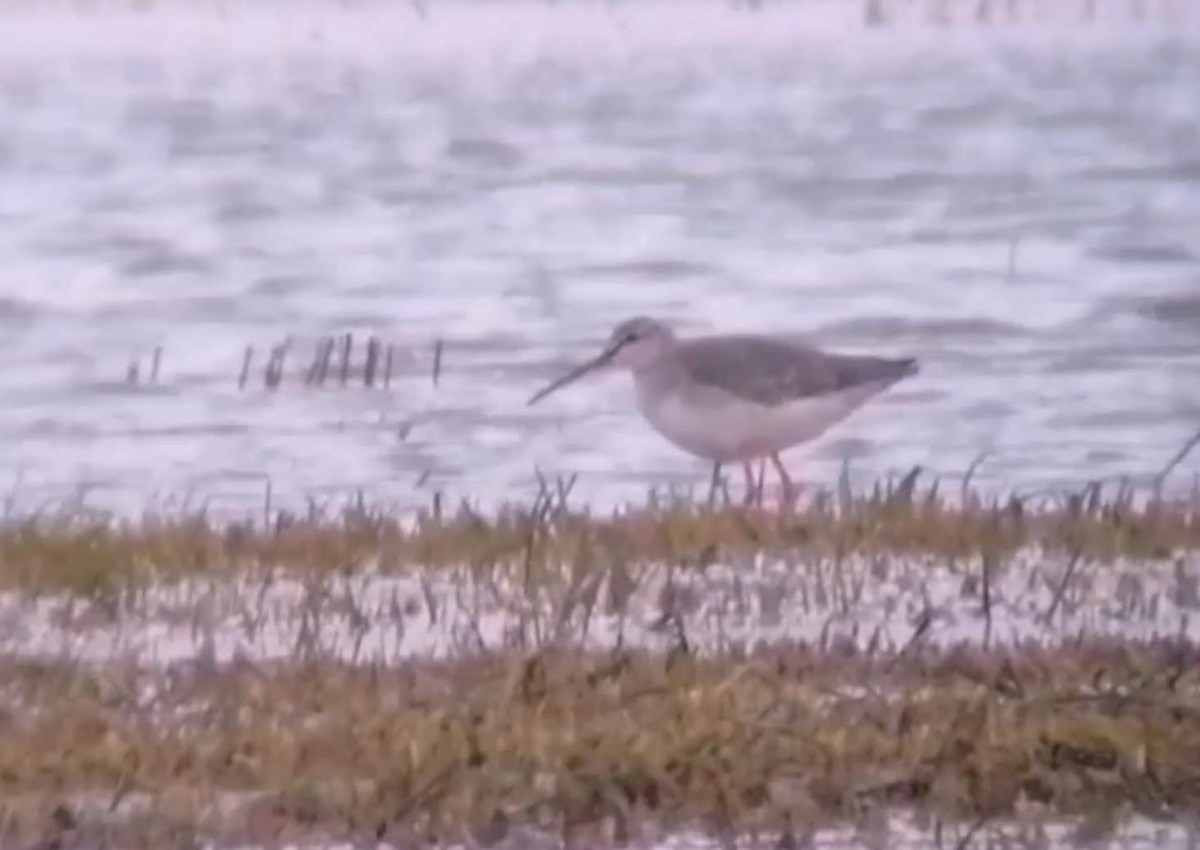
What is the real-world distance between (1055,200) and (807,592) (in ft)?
57.1

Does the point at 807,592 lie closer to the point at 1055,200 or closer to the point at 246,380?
the point at 246,380

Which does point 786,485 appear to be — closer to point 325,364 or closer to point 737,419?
point 737,419

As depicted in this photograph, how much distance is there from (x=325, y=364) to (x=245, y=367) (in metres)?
0.58

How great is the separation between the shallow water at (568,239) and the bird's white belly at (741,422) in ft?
6.82

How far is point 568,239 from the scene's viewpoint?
78.4 ft

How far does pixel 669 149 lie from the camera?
96.4ft

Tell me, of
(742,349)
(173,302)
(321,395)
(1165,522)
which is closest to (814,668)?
(1165,522)

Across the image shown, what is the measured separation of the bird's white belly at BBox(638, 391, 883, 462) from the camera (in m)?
11.7

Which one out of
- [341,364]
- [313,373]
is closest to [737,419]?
[313,373]

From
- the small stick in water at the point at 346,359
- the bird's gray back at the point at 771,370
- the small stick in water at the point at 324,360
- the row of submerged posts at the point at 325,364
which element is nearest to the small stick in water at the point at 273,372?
the row of submerged posts at the point at 325,364

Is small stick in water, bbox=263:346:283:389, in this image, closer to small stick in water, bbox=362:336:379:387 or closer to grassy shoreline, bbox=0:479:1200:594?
small stick in water, bbox=362:336:379:387

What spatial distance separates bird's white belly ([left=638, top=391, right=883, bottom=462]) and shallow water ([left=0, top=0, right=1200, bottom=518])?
6.82ft

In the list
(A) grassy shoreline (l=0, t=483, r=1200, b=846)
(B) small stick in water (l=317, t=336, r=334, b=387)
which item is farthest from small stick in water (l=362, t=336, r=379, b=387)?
(A) grassy shoreline (l=0, t=483, r=1200, b=846)

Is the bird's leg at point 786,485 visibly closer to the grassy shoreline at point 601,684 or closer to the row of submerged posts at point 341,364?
the grassy shoreline at point 601,684
